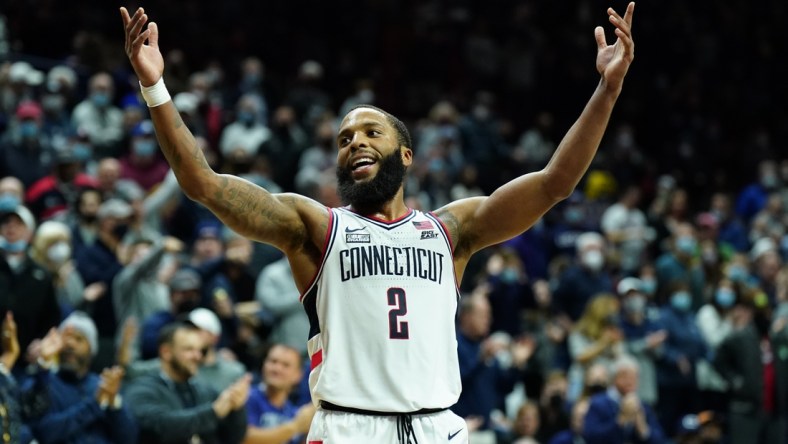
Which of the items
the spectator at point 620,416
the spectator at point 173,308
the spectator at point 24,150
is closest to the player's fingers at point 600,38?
the spectator at point 173,308

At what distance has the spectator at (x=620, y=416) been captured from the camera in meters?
10.1

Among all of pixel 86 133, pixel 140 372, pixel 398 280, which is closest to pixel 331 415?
pixel 398 280

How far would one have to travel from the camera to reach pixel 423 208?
13609 mm

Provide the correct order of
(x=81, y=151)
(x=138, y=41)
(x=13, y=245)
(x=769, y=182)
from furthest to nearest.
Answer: (x=769, y=182) < (x=81, y=151) < (x=13, y=245) < (x=138, y=41)

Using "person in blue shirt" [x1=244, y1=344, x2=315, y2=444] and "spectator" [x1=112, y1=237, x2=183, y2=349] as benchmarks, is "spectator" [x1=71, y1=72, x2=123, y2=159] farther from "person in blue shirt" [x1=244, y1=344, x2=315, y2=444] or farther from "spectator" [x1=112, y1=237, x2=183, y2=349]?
"person in blue shirt" [x1=244, y1=344, x2=315, y2=444]

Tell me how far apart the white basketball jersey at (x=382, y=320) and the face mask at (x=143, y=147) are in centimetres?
715

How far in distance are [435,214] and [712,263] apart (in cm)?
1091

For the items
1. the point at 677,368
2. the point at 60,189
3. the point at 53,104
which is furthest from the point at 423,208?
the point at 60,189

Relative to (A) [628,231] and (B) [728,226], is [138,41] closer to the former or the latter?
(A) [628,231]

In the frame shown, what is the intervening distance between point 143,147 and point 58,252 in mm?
2982

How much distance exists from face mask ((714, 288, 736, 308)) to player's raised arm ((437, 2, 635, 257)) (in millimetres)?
9285

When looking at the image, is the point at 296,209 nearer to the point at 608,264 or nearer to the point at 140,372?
the point at 140,372

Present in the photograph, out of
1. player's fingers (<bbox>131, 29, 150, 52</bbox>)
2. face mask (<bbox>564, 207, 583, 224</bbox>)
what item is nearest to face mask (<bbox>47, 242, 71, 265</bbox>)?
player's fingers (<bbox>131, 29, 150, 52</bbox>)

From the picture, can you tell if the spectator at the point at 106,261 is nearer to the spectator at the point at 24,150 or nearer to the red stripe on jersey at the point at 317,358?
the spectator at the point at 24,150
